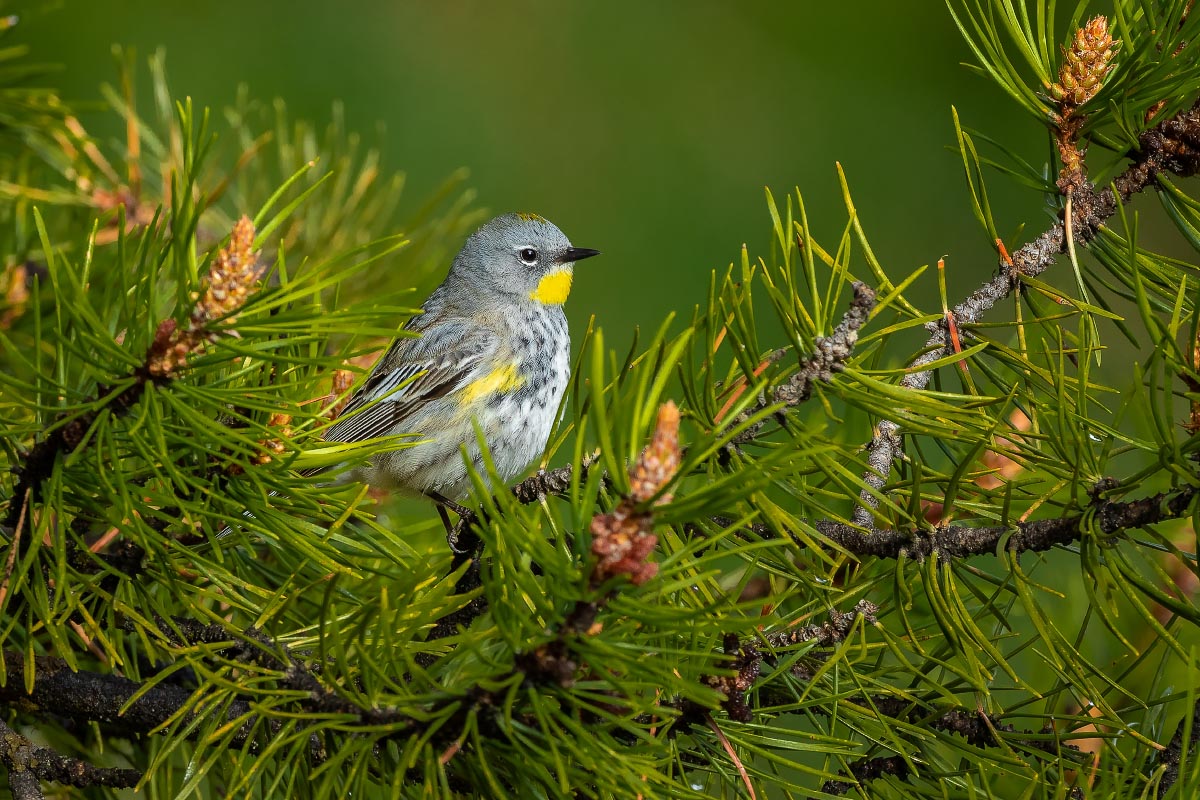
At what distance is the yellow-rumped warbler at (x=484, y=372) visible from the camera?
2992 millimetres

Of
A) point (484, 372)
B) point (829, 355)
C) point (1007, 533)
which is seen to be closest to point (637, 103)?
point (484, 372)

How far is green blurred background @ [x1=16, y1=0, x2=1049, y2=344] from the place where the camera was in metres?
4.73

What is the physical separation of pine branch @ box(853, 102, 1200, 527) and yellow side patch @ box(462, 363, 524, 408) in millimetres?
1571

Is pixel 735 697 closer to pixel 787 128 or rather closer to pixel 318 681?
pixel 318 681

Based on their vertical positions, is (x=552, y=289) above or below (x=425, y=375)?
above

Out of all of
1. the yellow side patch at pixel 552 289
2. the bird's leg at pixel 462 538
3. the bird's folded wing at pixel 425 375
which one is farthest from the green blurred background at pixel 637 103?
the bird's leg at pixel 462 538

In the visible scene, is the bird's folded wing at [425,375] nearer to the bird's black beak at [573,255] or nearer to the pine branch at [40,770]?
the bird's black beak at [573,255]

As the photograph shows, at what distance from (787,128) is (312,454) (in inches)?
166

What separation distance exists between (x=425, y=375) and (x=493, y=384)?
0.60 feet

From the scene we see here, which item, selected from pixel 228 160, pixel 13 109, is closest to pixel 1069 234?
pixel 13 109

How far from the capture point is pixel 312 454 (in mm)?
1452

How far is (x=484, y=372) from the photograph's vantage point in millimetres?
3119

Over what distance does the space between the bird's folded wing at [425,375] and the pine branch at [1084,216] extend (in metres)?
1.71

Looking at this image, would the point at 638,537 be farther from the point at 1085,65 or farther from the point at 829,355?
the point at 1085,65
